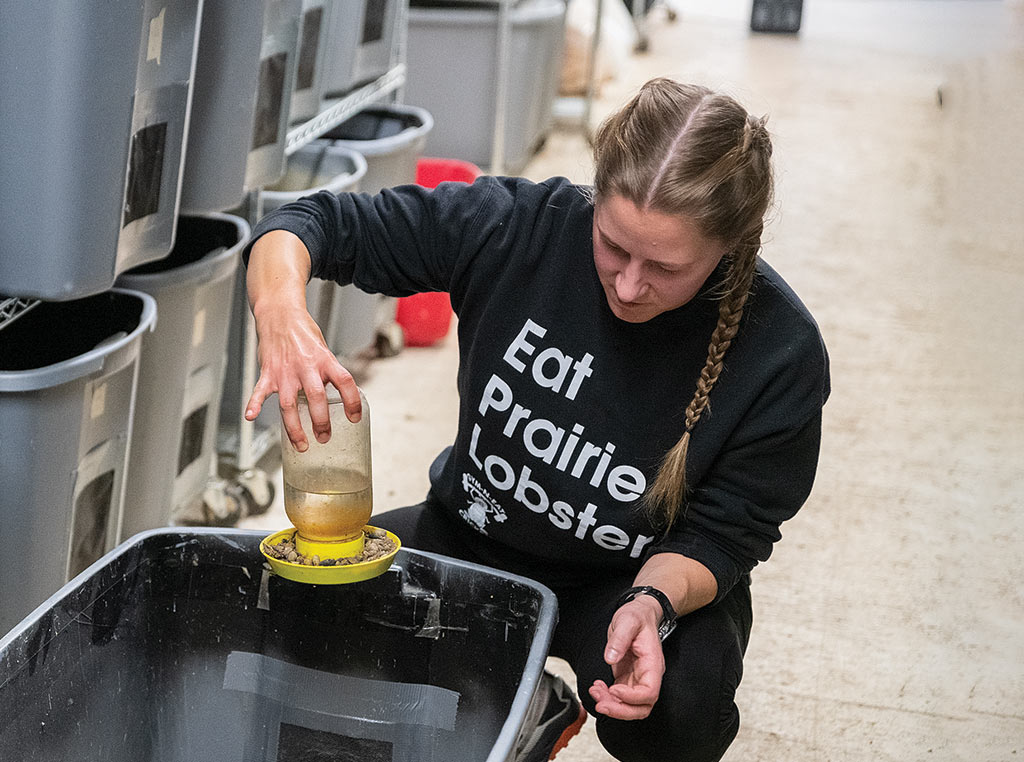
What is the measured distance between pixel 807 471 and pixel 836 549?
964mm

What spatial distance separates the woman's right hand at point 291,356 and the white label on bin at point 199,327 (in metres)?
0.61

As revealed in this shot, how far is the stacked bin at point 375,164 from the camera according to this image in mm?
2410

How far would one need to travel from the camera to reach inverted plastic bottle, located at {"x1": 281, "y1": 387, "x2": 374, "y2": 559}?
1.14m

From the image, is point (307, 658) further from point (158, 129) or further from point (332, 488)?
point (158, 129)

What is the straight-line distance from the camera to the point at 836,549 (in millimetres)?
2166

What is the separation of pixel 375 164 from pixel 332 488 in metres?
1.35

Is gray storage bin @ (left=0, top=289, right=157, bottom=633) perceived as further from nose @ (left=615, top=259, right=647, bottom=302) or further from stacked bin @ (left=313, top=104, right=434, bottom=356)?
stacked bin @ (left=313, top=104, right=434, bottom=356)

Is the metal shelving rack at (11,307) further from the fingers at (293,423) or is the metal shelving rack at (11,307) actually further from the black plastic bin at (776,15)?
the black plastic bin at (776,15)

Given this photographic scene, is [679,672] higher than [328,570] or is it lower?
lower

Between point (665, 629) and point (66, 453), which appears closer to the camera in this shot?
point (665, 629)

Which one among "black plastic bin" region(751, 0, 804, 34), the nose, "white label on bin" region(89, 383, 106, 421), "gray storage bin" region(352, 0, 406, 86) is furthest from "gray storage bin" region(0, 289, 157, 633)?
"black plastic bin" region(751, 0, 804, 34)

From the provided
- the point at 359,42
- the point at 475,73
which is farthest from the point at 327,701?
the point at 475,73

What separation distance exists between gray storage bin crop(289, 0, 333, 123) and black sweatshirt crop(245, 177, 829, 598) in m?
0.89

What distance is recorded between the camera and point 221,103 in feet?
5.49
